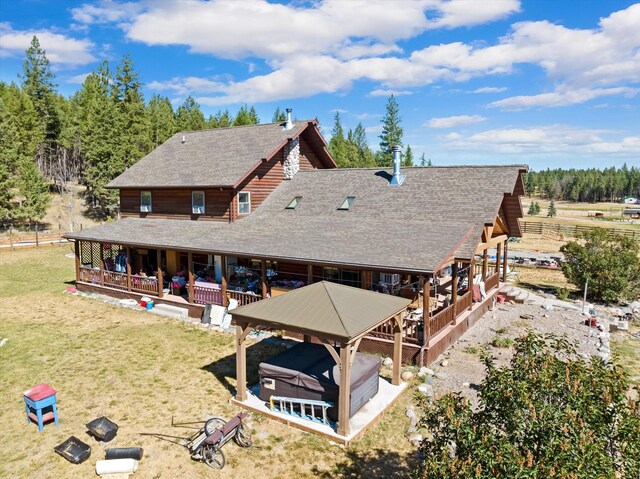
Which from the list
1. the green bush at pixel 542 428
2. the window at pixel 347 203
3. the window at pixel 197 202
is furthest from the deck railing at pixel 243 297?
the green bush at pixel 542 428

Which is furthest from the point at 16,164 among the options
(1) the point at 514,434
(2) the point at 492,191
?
(1) the point at 514,434

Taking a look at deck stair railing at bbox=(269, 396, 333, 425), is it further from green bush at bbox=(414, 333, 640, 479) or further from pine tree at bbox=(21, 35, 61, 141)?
pine tree at bbox=(21, 35, 61, 141)

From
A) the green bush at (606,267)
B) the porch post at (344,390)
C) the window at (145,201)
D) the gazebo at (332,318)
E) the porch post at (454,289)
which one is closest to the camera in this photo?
the porch post at (344,390)

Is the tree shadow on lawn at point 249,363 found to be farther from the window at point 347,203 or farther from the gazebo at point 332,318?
the window at point 347,203

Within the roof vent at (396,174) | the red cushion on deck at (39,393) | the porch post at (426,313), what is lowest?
the red cushion on deck at (39,393)

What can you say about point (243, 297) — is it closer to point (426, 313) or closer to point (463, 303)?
point (426, 313)

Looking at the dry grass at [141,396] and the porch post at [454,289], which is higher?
the porch post at [454,289]
